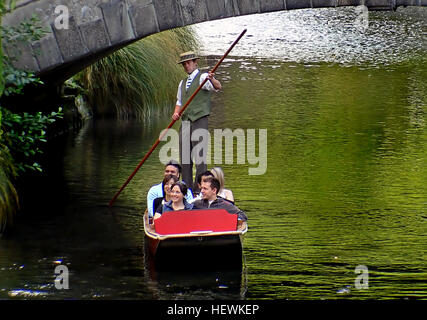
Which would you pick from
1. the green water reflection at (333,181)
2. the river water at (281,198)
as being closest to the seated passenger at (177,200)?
the river water at (281,198)

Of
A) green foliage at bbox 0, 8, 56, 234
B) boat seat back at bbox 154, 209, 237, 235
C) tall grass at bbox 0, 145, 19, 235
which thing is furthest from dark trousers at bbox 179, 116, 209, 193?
boat seat back at bbox 154, 209, 237, 235

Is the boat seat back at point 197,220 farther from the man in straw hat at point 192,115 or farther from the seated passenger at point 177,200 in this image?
the man in straw hat at point 192,115

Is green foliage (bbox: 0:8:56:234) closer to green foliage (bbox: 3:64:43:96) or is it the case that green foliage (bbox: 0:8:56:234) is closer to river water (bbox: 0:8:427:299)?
green foliage (bbox: 3:64:43:96)

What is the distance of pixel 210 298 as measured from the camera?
7.51 meters

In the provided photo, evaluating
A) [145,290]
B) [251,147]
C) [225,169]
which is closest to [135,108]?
[251,147]

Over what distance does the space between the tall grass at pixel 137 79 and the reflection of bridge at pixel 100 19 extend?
601 centimetres

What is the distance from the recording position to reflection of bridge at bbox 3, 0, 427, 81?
10.3m

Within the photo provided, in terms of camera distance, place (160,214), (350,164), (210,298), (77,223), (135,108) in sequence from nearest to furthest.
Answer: (210,298) → (160,214) → (77,223) → (350,164) → (135,108)

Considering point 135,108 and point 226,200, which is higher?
point 226,200
